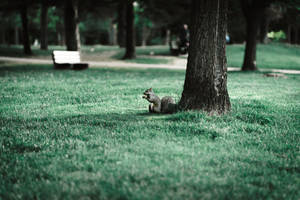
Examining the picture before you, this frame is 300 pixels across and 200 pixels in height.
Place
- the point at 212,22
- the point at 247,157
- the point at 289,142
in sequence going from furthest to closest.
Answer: the point at 212,22, the point at 289,142, the point at 247,157

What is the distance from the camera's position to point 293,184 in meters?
3.79

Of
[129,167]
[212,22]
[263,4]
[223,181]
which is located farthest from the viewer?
[263,4]

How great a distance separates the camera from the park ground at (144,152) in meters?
3.59

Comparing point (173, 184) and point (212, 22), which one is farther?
point (212, 22)

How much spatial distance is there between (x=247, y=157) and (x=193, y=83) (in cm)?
248

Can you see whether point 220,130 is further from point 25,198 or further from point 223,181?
point 25,198

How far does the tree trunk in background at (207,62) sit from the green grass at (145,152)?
14.2 inches

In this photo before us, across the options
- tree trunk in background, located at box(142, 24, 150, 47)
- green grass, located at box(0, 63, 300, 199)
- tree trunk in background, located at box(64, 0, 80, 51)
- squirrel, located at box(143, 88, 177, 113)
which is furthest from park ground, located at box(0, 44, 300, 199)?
tree trunk in background, located at box(142, 24, 150, 47)

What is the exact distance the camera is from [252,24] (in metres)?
19.1

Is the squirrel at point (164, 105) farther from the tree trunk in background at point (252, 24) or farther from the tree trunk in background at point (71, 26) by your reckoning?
the tree trunk in background at point (71, 26)

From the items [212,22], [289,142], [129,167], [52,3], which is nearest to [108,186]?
[129,167]

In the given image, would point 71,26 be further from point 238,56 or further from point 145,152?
point 145,152

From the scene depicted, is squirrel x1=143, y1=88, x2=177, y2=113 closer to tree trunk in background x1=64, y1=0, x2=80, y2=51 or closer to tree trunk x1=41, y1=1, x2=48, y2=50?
tree trunk in background x1=64, y1=0, x2=80, y2=51

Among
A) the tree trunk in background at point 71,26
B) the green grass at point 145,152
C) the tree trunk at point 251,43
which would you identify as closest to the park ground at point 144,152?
the green grass at point 145,152
